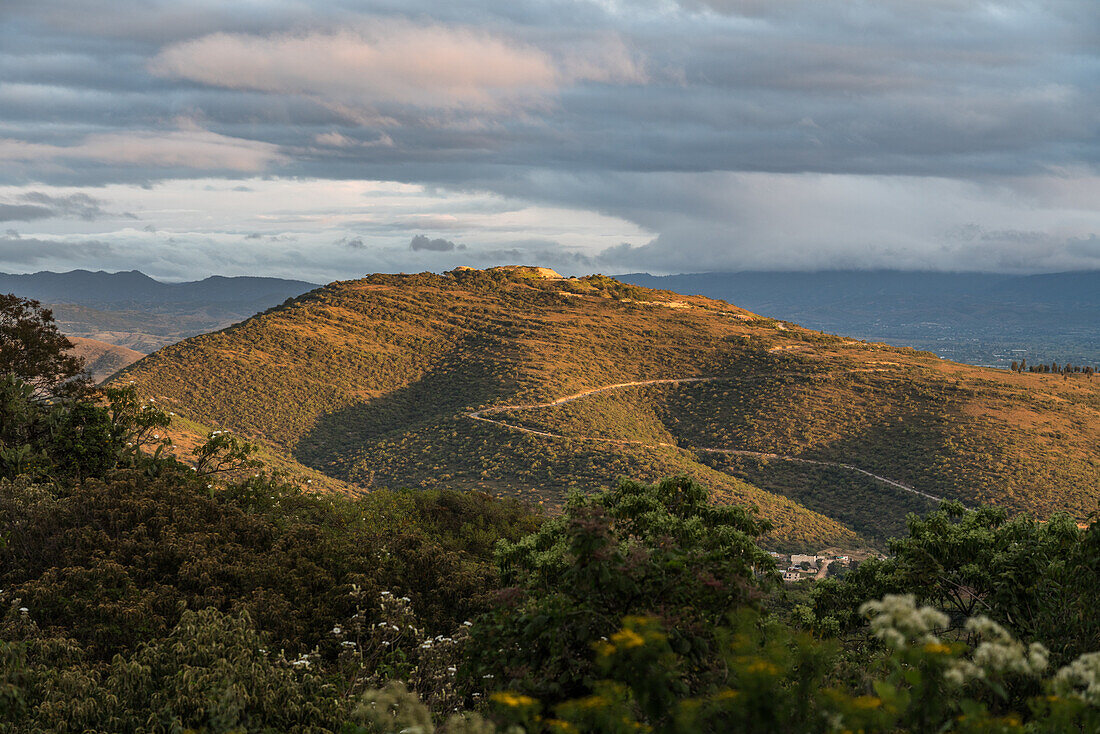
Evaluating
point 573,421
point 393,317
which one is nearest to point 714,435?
point 573,421

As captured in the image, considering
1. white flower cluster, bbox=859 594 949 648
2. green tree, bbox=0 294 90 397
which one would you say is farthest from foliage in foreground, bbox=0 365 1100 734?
green tree, bbox=0 294 90 397

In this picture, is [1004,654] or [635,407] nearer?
[1004,654]

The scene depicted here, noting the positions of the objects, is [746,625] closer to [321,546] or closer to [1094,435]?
[321,546]

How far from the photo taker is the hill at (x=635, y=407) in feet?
273

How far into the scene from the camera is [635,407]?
112m

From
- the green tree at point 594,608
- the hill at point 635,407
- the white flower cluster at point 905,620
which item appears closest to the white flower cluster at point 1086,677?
the white flower cluster at point 905,620

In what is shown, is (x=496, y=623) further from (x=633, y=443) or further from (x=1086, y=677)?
(x=633, y=443)

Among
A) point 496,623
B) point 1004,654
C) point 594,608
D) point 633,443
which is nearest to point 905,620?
point 1004,654

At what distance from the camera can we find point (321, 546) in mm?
18172

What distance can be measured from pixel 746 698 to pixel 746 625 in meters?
1.17

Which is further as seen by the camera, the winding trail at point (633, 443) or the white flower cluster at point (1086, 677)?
the winding trail at point (633, 443)

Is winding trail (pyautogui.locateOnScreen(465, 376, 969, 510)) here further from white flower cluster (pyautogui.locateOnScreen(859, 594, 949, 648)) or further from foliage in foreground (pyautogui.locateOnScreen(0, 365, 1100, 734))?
white flower cluster (pyautogui.locateOnScreen(859, 594, 949, 648))

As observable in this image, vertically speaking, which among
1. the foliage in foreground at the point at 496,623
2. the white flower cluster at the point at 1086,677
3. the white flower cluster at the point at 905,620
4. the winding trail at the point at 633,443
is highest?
the white flower cluster at the point at 905,620

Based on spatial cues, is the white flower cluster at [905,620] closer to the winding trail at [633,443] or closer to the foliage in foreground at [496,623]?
the foliage in foreground at [496,623]
